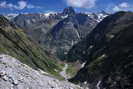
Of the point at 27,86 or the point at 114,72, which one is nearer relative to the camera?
the point at 27,86

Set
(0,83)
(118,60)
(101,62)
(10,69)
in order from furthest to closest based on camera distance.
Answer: (101,62) → (118,60) → (10,69) → (0,83)

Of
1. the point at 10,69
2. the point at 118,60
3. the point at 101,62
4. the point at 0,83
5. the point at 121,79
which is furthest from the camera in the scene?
the point at 101,62

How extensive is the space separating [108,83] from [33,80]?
9626cm

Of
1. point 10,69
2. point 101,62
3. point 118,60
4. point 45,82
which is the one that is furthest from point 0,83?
point 101,62

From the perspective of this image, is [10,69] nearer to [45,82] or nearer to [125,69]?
[45,82]

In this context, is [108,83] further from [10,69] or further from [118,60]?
[10,69]

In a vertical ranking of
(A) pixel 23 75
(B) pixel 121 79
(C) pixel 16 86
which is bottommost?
(C) pixel 16 86

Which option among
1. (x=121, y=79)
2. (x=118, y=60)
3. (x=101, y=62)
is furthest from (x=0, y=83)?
(x=101, y=62)

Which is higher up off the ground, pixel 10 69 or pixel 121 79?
pixel 121 79

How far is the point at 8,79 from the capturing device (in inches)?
1438

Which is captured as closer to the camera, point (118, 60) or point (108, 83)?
point (108, 83)

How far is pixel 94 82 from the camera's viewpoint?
468ft

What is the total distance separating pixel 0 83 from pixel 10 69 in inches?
174

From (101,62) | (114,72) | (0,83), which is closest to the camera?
(0,83)
